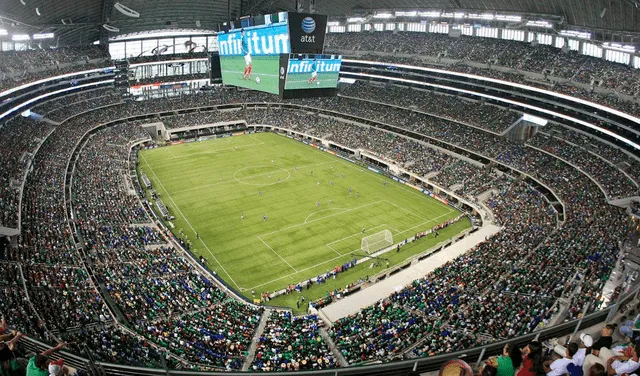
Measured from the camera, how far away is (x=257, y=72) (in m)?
45.9

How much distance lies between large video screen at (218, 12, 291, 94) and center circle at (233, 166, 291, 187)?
11.7 metres

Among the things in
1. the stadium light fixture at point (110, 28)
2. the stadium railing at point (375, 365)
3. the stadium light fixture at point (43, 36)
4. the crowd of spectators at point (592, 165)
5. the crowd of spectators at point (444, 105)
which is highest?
the stadium light fixture at point (110, 28)

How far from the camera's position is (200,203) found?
1907 inches

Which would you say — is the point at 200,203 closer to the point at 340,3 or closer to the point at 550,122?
the point at 550,122

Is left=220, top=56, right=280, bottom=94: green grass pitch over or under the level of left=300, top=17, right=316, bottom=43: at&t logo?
under

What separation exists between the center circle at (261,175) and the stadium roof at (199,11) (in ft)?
69.6

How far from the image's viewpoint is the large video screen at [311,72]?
42.8 m

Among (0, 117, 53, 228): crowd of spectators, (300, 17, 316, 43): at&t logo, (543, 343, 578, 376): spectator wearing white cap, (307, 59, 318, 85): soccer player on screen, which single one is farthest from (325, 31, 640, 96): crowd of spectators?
(0, 117, 53, 228): crowd of spectators

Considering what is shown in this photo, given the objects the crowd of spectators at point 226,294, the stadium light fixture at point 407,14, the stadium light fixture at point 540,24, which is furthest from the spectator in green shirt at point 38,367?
the stadium light fixture at point 407,14

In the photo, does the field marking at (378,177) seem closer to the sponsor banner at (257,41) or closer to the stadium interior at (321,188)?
the stadium interior at (321,188)

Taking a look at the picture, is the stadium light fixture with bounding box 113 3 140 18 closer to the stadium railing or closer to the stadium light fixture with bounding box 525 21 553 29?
the stadium light fixture with bounding box 525 21 553 29

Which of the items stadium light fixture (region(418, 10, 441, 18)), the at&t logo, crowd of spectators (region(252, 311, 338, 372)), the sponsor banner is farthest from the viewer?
stadium light fixture (region(418, 10, 441, 18))

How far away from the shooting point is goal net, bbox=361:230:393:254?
129ft

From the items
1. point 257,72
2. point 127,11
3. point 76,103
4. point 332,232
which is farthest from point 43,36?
point 332,232
